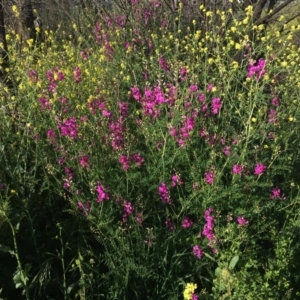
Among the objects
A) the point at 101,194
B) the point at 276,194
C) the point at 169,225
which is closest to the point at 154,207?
the point at 169,225

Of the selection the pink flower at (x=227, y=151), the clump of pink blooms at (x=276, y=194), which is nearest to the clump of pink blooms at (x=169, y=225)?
the pink flower at (x=227, y=151)

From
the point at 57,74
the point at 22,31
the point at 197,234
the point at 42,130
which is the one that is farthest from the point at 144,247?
the point at 22,31

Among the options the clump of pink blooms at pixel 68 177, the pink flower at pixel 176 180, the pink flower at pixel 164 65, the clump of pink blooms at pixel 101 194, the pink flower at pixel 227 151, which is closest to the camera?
the clump of pink blooms at pixel 101 194

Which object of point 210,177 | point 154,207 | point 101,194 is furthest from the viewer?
point 154,207

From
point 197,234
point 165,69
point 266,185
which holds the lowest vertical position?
point 197,234

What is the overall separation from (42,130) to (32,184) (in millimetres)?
607

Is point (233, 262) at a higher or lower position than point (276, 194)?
lower

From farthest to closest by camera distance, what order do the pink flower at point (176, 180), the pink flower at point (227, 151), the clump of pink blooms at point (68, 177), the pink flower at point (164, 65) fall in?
the pink flower at point (164, 65), the pink flower at point (227, 151), the pink flower at point (176, 180), the clump of pink blooms at point (68, 177)

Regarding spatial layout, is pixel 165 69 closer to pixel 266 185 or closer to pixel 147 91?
pixel 147 91

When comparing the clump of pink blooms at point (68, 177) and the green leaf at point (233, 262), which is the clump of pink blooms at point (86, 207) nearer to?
the clump of pink blooms at point (68, 177)

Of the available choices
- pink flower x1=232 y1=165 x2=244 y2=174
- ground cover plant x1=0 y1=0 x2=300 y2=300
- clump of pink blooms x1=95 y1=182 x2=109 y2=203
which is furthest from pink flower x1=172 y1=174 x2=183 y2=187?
clump of pink blooms x1=95 y1=182 x2=109 y2=203

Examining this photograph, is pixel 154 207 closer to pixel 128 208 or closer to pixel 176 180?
pixel 176 180

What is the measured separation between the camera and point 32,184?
2.66 metres

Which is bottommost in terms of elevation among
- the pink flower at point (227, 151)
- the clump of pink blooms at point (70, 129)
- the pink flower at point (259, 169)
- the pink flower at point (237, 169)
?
the pink flower at point (259, 169)
